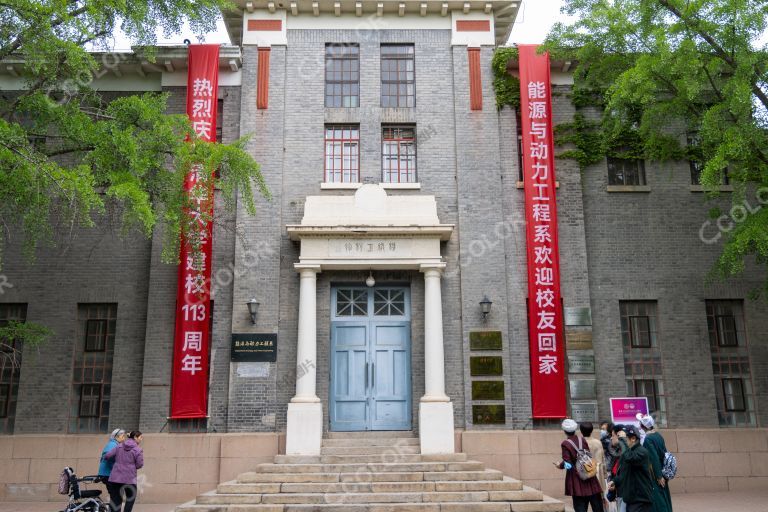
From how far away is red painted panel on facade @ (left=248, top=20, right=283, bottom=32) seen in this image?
666 inches

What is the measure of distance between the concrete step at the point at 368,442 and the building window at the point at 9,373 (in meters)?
7.10

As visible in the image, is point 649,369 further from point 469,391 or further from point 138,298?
point 138,298

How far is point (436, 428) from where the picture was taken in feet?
46.9

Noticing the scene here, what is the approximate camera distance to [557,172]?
54.2ft

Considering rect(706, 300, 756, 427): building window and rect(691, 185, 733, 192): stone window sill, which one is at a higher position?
rect(691, 185, 733, 192): stone window sill

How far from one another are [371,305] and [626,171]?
23.1 feet

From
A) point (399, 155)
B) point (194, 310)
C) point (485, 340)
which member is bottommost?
point (485, 340)

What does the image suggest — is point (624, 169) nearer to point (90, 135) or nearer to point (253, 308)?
point (253, 308)

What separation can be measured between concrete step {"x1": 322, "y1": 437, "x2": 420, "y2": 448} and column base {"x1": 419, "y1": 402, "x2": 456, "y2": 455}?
37 centimetres

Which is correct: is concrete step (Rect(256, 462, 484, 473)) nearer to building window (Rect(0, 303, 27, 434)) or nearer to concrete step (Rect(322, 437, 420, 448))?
concrete step (Rect(322, 437, 420, 448))

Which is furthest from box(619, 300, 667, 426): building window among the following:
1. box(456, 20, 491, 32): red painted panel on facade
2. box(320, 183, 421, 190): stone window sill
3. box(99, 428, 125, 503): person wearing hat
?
box(99, 428, 125, 503): person wearing hat

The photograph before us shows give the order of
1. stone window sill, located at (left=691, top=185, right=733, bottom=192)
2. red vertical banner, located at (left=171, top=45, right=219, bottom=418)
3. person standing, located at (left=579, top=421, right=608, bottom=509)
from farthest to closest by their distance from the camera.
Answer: stone window sill, located at (left=691, top=185, right=733, bottom=192) → red vertical banner, located at (left=171, top=45, right=219, bottom=418) → person standing, located at (left=579, top=421, right=608, bottom=509)

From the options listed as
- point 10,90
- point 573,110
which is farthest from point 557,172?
point 10,90

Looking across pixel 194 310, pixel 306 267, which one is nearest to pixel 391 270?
pixel 306 267
